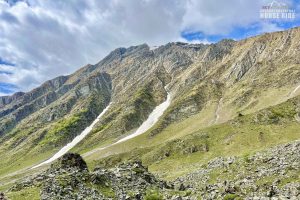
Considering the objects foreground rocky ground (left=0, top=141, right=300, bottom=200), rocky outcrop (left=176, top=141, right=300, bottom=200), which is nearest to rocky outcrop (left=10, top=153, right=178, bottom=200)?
foreground rocky ground (left=0, top=141, right=300, bottom=200)

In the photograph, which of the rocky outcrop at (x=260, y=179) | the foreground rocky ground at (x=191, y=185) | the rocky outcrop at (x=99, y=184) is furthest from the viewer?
the rocky outcrop at (x=99, y=184)

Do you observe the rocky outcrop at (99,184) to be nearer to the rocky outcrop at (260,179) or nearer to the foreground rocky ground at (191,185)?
the foreground rocky ground at (191,185)

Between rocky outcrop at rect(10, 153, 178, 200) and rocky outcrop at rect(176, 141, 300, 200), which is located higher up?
rocky outcrop at rect(10, 153, 178, 200)

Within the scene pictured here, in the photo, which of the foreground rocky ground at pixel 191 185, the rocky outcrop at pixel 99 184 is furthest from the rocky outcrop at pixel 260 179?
the rocky outcrop at pixel 99 184

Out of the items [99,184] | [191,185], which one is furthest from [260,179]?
[99,184]

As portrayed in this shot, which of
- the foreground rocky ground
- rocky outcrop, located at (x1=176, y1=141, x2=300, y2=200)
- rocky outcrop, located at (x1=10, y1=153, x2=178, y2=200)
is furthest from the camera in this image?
rocky outcrop, located at (x1=10, y1=153, x2=178, y2=200)

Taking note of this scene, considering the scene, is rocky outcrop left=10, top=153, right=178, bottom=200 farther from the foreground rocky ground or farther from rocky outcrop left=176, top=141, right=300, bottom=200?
rocky outcrop left=176, top=141, right=300, bottom=200

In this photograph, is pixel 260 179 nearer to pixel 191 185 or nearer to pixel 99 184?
pixel 191 185

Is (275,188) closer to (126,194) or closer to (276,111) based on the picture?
(126,194)

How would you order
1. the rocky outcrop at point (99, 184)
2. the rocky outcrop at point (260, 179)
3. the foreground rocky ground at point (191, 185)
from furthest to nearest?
1. the rocky outcrop at point (99, 184)
2. the foreground rocky ground at point (191, 185)
3. the rocky outcrop at point (260, 179)

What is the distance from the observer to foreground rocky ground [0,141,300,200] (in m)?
45.1

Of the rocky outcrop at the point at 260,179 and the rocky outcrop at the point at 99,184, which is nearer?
the rocky outcrop at the point at 260,179

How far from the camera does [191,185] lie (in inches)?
2650

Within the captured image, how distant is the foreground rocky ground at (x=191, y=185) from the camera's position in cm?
4509
